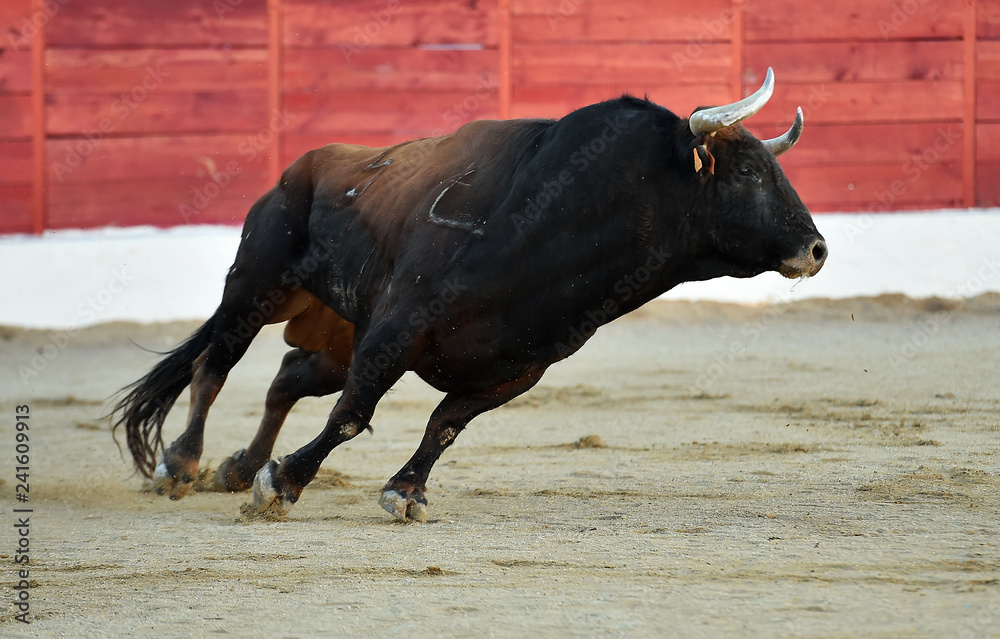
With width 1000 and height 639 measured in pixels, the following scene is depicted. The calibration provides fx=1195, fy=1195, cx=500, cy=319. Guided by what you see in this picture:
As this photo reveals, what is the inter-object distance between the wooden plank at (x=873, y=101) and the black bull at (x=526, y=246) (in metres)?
6.03

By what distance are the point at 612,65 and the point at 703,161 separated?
626 cm

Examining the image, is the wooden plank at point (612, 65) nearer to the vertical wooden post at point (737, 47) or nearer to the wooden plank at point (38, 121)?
the vertical wooden post at point (737, 47)

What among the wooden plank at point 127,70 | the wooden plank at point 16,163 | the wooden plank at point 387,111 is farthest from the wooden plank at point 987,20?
the wooden plank at point 16,163

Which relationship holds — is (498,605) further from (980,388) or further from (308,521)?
(980,388)

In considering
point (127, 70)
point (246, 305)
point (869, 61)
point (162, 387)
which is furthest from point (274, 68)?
point (246, 305)

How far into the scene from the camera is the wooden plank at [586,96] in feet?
31.8

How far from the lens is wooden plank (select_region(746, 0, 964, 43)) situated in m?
9.69

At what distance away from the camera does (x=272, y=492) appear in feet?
12.8

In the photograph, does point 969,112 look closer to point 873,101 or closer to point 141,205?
point 873,101

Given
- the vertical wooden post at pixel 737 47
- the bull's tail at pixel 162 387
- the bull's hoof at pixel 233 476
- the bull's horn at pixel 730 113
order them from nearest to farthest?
the bull's horn at pixel 730 113 → the bull's hoof at pixel 233 476 → the bull's tail at pixel 162 387 → the vertical wooden post at pixel 737 47

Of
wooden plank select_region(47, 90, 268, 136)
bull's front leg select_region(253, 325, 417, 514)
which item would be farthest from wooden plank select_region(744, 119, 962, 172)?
bull's front leg select_region(253, 325, 417, 514)

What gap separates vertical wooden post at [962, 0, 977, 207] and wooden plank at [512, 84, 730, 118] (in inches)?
76.7

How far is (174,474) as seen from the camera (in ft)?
15.1

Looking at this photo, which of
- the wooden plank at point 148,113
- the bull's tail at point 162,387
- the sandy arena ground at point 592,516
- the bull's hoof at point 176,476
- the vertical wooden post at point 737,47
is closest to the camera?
the sandy arena ground at point 592,516
